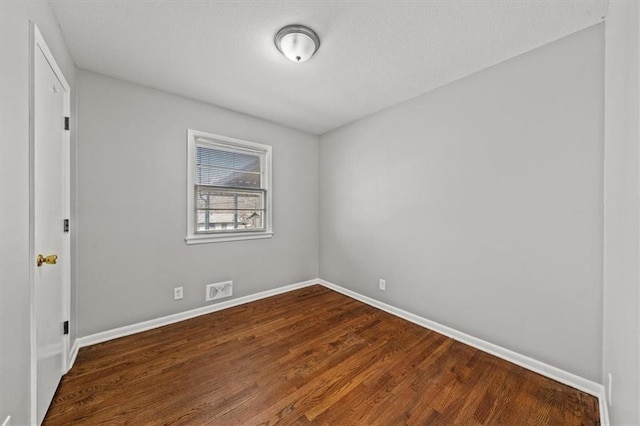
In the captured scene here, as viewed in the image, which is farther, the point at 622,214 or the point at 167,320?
the point at 167,320

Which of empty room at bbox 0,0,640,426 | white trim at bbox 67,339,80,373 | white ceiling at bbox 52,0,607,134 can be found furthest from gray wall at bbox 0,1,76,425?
white trim at bbox 67,339,80,373

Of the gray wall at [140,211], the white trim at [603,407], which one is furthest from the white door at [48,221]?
the white trim at [603,407]

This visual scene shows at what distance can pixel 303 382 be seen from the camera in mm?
1713

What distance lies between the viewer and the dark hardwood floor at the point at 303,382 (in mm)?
1438

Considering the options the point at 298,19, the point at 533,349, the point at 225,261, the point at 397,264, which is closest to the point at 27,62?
the point at 298,19

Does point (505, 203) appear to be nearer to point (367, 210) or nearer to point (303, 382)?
point (367, 210)

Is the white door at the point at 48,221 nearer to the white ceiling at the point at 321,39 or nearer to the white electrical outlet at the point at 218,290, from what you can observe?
the white ceiling at the point at 321,39

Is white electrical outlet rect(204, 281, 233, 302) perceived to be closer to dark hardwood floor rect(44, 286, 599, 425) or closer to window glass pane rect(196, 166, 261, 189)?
dark hardwood floor rect(44, 286, 599, 425)

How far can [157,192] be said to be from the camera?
2508 millimetres

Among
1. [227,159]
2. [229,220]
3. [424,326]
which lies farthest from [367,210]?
[227,159]

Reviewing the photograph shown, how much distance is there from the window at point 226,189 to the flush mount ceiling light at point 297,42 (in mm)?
1490

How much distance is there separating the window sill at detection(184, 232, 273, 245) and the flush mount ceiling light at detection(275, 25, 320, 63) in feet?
6.79

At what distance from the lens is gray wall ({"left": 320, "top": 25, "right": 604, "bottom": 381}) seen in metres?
1.64

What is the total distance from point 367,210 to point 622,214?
220 centimetres
